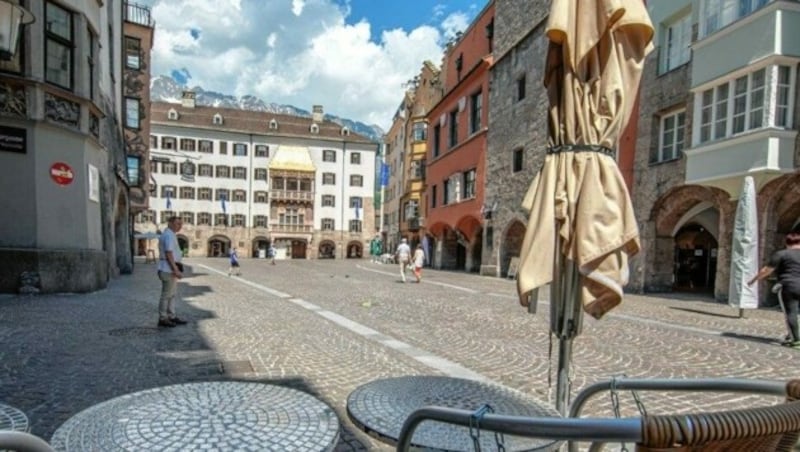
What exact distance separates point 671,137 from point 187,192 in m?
51.8

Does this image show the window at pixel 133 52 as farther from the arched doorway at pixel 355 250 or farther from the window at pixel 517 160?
the arched doorway at pixel 355 250

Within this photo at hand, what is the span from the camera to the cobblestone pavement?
4418mm

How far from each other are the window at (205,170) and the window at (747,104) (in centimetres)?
5214

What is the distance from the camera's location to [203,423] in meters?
2.01

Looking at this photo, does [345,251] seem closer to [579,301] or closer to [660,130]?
[660,130]

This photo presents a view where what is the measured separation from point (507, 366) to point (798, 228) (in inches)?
524

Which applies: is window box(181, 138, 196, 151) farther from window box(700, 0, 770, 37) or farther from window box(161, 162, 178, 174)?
window box(700, 0, 770, 37)

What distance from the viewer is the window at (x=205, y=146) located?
180ft

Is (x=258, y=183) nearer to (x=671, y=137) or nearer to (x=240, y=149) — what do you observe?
→ (x=240, y=149)

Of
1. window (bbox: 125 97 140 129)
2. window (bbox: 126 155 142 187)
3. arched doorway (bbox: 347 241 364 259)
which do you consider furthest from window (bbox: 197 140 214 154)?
window (bbox: 126 155 142 187)

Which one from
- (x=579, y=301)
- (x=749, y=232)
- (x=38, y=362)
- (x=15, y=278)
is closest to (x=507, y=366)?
(x=579, y=301)

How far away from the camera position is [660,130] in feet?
51.3

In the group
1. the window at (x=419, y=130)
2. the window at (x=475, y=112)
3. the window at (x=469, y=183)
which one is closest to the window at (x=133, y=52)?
the window at (x=475, y=112)

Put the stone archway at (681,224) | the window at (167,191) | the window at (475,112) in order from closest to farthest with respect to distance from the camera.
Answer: the stone archway at (681,224) → the window at (475,112) → the window at (167,191)
